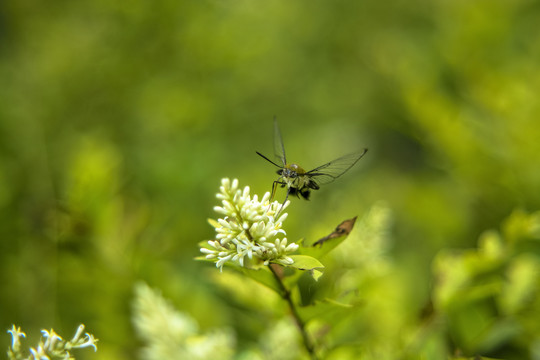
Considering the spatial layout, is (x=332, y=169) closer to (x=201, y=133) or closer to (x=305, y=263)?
(x=305, y=263)

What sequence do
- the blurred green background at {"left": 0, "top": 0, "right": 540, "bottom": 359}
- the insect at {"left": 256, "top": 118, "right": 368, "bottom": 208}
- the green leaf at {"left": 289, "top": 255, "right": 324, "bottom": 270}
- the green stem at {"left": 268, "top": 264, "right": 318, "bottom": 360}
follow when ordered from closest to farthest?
the green leaf at {"left": 289, "top": 255, "right": 324, "bottom": 270} → the green stem at {"left": 268, "top": 264, "right": 318, "bottom": 360} → the insect at {"left": 256, "top": 118, "right": 368, "bottom": 208} → the blurred green background at {"left": 0, "top": 0, "right": 540, "bottom": 359}

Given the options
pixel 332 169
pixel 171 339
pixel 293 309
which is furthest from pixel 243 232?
pixel 171 339

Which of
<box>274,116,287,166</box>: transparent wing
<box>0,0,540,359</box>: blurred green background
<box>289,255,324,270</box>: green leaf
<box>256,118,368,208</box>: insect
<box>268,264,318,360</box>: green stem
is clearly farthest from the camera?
<box>0,0,540,359</box>: blurred green background

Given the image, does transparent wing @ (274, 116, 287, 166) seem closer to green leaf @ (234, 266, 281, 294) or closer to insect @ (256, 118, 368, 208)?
insect @ (256, 118, 368, 208)

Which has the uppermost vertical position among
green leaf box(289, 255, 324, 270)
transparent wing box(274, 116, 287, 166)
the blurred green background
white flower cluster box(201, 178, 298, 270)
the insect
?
the blurred green background

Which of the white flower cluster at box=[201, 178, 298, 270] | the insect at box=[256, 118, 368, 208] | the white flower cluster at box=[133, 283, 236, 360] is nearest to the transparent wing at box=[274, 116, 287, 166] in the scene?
the insect at box=[256, 118, 368, 208]

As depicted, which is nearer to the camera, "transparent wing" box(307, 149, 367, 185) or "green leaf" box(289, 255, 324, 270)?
"green leaf" box(289, 255, 324, 270)

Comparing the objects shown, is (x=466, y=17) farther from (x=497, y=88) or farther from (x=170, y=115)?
(x=170, y=115)
